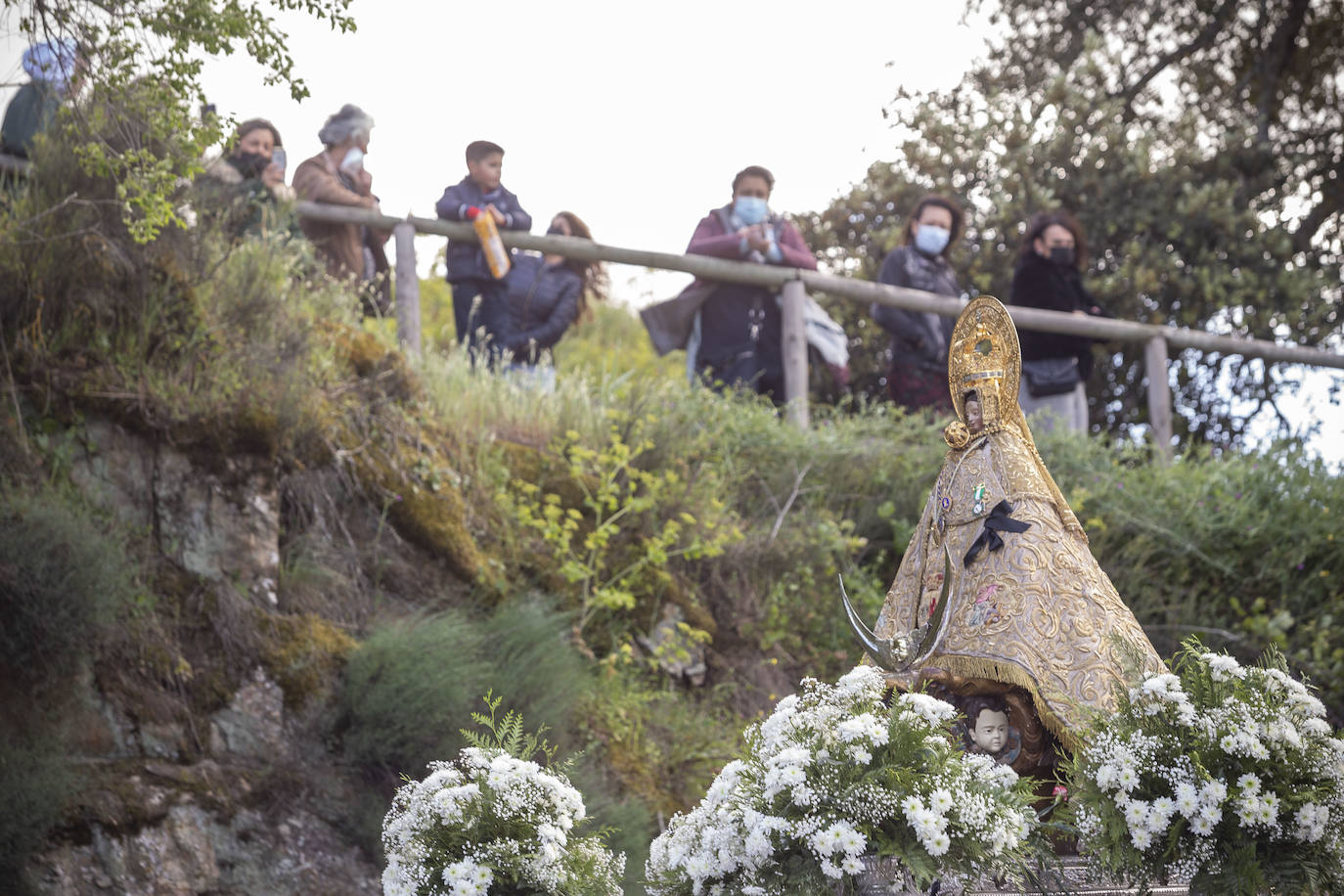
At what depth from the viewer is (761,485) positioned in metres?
8.97

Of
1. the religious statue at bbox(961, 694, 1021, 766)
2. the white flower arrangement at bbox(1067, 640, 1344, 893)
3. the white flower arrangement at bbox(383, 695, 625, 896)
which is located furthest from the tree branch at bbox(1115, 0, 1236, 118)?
the white flower arrangement at bbox(383, 695, 625, 896)

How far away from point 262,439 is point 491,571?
1381 millimetres

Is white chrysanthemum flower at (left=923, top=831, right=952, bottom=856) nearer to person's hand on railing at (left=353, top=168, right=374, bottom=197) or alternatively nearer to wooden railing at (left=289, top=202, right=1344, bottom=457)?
wooden railing at (left=289, top=202, right=1344, bottom=457)

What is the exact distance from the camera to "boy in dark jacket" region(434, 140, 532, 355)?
9414 millimetres

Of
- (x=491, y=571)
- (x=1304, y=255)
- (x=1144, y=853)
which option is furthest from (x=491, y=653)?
(x=1304, y=255)

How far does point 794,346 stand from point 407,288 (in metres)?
2.77

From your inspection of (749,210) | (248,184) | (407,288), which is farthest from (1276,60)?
(248,184)

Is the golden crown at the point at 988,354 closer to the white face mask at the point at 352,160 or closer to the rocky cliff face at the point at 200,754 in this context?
the rocky cliff face at the point at 200,754

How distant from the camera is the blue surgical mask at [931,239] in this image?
35.3ft

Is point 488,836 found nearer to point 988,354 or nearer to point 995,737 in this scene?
point 995,737

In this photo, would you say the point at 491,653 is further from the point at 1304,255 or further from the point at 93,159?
the point at 1304,255

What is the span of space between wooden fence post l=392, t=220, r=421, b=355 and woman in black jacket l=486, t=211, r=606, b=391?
0.82 meters

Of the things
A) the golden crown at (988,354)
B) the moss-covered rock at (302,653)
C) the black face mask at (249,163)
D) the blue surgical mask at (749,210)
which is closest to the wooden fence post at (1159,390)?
the blue surgical mask at (749,210)

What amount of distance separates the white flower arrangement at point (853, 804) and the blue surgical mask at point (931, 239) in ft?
24.0
